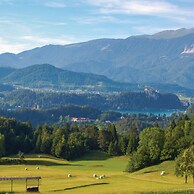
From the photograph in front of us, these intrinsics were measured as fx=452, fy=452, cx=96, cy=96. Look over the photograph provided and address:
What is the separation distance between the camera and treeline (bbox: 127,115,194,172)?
82463 mm

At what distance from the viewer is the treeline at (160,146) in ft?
271

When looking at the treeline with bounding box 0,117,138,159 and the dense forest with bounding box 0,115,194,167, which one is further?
the treeline with bounding box 0,117,138,159

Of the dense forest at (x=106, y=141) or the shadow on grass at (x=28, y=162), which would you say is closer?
the dense forest at (x=106, y=141)

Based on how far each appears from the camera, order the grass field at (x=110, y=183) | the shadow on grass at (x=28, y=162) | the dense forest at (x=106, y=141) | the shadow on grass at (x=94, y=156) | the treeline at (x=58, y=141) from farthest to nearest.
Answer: the treeline at (x=58, y=141) < the shadow on grass at (x=94, y=156) < the shadow on grass at (x=28, y=162) < the dense forest at (x=106, y=141) < the grass field at (x=110, y=183)

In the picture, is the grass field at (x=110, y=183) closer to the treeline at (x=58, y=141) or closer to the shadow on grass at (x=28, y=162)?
the shadow on grass at (x=28, y=162)

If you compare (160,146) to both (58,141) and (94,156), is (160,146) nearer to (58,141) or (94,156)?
(94,156)

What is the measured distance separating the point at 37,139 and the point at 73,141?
454 inches

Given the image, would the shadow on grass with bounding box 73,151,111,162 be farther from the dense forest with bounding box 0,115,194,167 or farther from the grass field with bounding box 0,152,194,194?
the grass field with bounding box 0,152,194,194

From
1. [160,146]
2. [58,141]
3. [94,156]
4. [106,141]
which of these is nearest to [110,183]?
[160,146]

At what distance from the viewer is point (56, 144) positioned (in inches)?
4678

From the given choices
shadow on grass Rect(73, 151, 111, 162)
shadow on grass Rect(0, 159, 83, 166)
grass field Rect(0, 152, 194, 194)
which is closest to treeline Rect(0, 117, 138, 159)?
shadow on grass Rect(73, 151, 111, 162)

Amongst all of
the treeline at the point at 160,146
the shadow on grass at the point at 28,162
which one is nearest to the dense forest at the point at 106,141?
the treeline at the point at 160,146

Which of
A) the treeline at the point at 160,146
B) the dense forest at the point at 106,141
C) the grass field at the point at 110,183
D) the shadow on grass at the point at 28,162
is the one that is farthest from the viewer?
the shadow on grass at the point at 28,162

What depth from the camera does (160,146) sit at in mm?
87125
